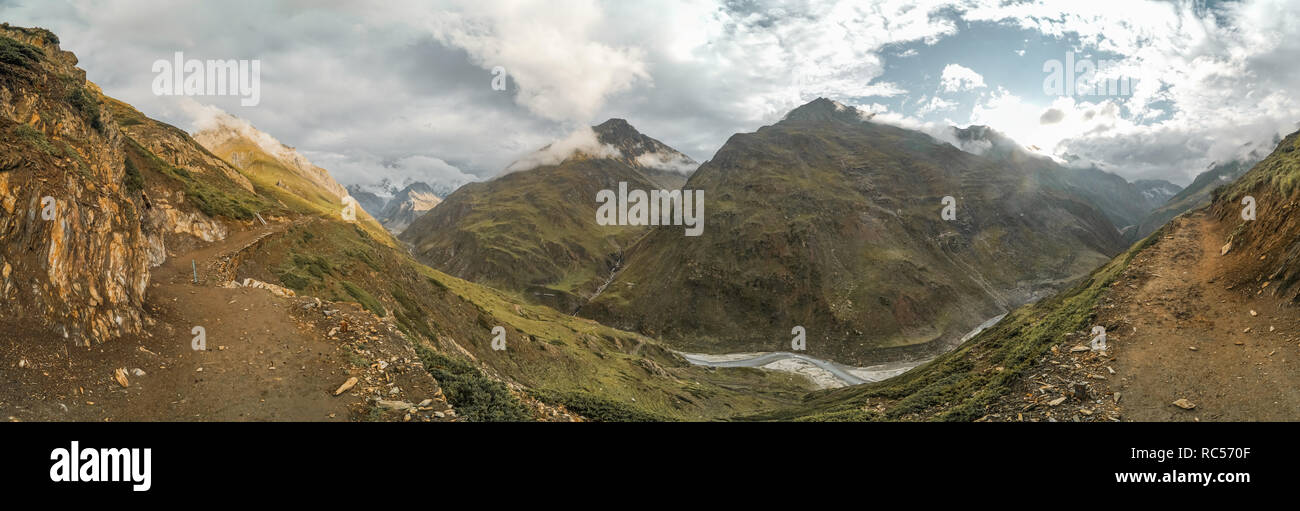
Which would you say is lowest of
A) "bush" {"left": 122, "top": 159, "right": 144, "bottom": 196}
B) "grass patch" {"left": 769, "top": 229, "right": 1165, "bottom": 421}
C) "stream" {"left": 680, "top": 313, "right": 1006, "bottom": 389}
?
"stream" {"left": 680, "top": 313, "right": 1006, "bottom": 389}

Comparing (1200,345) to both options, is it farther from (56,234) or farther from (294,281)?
(294,281)

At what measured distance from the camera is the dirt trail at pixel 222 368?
13648 millimetres

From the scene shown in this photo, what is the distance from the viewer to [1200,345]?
20.2 meters

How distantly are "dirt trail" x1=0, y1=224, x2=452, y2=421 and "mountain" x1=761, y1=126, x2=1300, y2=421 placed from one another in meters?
25.4

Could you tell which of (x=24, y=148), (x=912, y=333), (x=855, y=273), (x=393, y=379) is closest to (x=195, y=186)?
(x=24, y=148)

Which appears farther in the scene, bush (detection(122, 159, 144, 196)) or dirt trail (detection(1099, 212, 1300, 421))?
bush (detection(122, 159, 144, 196))

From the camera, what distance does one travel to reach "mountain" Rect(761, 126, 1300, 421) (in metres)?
17.6

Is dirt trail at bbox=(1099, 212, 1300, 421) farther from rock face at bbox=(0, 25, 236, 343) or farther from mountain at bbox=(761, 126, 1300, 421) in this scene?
rock face at bbox=(0, 25, 236, 343)

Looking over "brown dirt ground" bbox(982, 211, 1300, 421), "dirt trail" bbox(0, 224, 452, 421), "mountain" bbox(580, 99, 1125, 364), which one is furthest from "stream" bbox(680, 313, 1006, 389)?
"dirt trail" bbox(0, 224, 452, 421)

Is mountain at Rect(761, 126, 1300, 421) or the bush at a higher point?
the bush

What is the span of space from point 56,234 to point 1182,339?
148 feet

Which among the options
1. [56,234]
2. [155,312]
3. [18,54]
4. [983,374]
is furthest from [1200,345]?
[18,54]

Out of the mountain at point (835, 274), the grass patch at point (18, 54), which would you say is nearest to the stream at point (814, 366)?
the mountain at point (835, 274)

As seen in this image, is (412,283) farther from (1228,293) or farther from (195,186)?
(1228,293)
